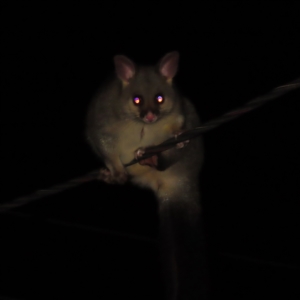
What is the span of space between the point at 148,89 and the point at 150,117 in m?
0.38

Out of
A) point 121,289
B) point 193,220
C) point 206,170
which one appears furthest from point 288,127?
point 193,220

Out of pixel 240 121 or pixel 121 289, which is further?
pixel 121 289

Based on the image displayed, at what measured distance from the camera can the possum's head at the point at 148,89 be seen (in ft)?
17.2

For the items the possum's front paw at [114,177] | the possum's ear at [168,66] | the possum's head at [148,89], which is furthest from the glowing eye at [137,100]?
the possum's front paw at [114,177]

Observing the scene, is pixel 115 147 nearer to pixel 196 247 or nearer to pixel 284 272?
pixel 196 247

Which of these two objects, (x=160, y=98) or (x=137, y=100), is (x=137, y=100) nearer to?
(x=137, y=100)

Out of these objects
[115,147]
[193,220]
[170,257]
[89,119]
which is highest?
[89,119]

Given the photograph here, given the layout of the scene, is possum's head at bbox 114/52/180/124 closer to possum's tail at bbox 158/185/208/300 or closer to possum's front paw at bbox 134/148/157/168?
possum's front paw at bbox 134/148/157/168

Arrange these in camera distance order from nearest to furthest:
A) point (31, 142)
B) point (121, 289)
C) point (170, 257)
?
point (170, 257) → point (31, 142) → point (121, 289)

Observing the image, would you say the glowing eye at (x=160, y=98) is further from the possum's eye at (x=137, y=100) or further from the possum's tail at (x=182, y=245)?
A: the possum's tail at (x=182, y=245)

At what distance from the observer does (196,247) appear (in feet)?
17.2

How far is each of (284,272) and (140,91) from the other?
760 cm

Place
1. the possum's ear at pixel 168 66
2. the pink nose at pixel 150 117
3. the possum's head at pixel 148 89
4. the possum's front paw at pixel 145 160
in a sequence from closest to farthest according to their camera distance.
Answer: the possum's front paw at pixel 145 160 < the pink nose at pixel 150 117 < the possum's head at pixel 148 89 < the possum's ear at pixel 168 66

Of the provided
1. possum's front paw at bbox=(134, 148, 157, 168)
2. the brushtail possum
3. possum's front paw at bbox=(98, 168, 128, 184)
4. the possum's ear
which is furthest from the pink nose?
the possum's ear
